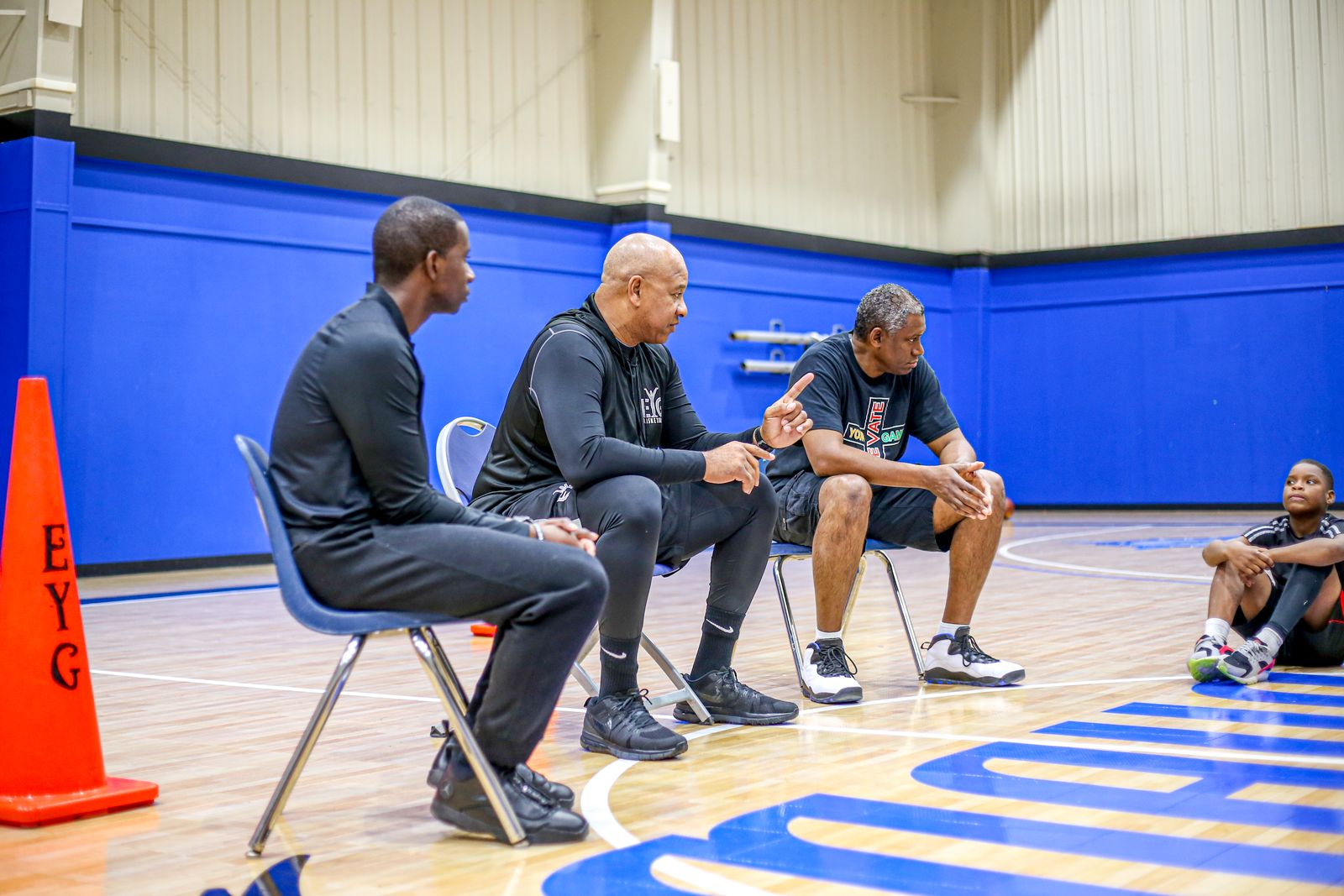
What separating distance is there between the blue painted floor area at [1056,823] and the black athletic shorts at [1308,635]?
29.6 inches

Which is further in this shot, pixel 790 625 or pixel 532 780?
pixel 790 625

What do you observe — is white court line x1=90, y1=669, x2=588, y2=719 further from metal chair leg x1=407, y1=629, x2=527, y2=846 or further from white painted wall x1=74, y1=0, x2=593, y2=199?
white painted wall x1=74, y1=0, x2=593, y2=199

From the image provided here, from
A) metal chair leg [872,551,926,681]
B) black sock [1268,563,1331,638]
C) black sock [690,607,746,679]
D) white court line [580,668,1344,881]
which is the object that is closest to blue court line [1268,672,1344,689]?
black sock [1268,563,1331,638]

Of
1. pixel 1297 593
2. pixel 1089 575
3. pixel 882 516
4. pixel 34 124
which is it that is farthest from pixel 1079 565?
pixel 34 124

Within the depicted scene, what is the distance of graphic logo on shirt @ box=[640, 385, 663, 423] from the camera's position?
11.9 feet

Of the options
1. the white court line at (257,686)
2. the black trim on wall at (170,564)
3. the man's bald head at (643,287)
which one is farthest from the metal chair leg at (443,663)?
the black trim on wall at (170,564)

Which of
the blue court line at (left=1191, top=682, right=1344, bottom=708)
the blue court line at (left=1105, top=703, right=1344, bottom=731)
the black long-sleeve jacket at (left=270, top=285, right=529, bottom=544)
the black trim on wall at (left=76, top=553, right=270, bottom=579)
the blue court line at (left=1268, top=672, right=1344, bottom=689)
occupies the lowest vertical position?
the blue court line at (left=1105, top=703, right=1344, bottom=731)

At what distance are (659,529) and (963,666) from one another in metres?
1.49

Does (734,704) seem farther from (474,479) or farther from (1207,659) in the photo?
(1207,659)

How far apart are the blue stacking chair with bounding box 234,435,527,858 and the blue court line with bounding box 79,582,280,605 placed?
461 cm

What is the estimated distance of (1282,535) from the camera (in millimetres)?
4281

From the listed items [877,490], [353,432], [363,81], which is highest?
[363,81]

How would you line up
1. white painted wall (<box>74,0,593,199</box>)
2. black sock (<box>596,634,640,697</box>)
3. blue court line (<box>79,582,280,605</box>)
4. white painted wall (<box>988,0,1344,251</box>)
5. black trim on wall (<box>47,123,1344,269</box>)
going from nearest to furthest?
1. black sock (<box>596,634,640,697</box>)
2. blue court line (<box>79,582,280,605</box>)
3. black trim on wall (<box>47,123,1344,269</box>)
4. white painted wall (<box>74,0,593,199</box>)
5. white painted wall (<box>988,0,1344,251</box>)

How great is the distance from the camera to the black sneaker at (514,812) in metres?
2.53
